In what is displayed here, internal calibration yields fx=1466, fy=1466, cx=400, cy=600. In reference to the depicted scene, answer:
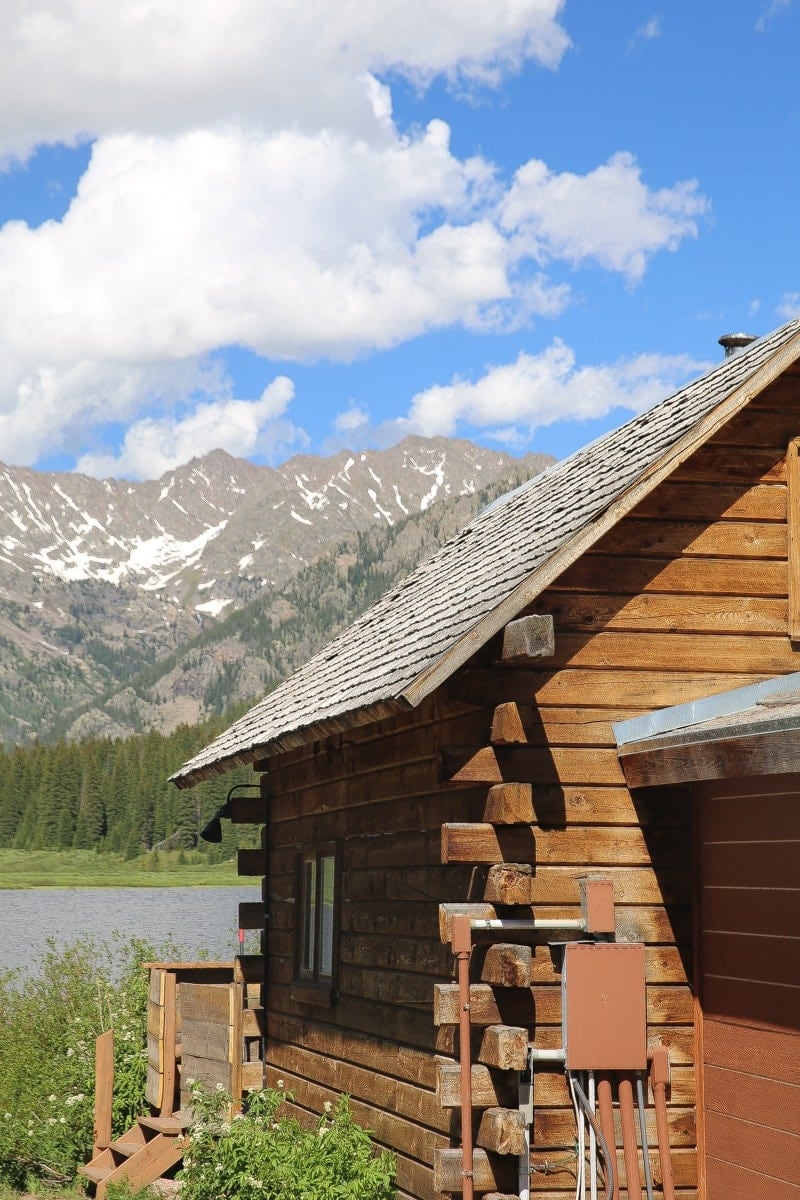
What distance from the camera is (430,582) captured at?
12.3 metres

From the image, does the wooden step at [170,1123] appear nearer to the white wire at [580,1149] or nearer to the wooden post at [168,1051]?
the wooden post at [168,1051]

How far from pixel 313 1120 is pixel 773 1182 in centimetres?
513

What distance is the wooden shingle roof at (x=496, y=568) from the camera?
781 centimetres

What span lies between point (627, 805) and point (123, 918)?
53065mm

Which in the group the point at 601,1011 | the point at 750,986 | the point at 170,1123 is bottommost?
the point at 170,1123

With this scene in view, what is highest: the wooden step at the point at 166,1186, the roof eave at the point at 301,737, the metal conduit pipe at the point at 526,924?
the roof eave at the point at 301,737

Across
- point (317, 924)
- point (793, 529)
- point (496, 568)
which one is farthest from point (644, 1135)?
point (317, 924)

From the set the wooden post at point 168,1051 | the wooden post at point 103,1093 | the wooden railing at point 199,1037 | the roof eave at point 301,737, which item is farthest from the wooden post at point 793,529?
the wooden post at point 103,1093

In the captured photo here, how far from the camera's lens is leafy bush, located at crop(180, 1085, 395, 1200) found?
8.81 m

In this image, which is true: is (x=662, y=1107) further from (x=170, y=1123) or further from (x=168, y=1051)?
(x=168, y=1051)

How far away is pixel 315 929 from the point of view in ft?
38.7

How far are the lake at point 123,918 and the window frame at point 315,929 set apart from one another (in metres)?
16.5

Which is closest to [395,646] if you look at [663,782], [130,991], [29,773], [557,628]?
[557,628]

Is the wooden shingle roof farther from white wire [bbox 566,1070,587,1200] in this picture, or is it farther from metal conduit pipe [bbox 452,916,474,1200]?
white wire [bbox 566,1070,587,1200]
